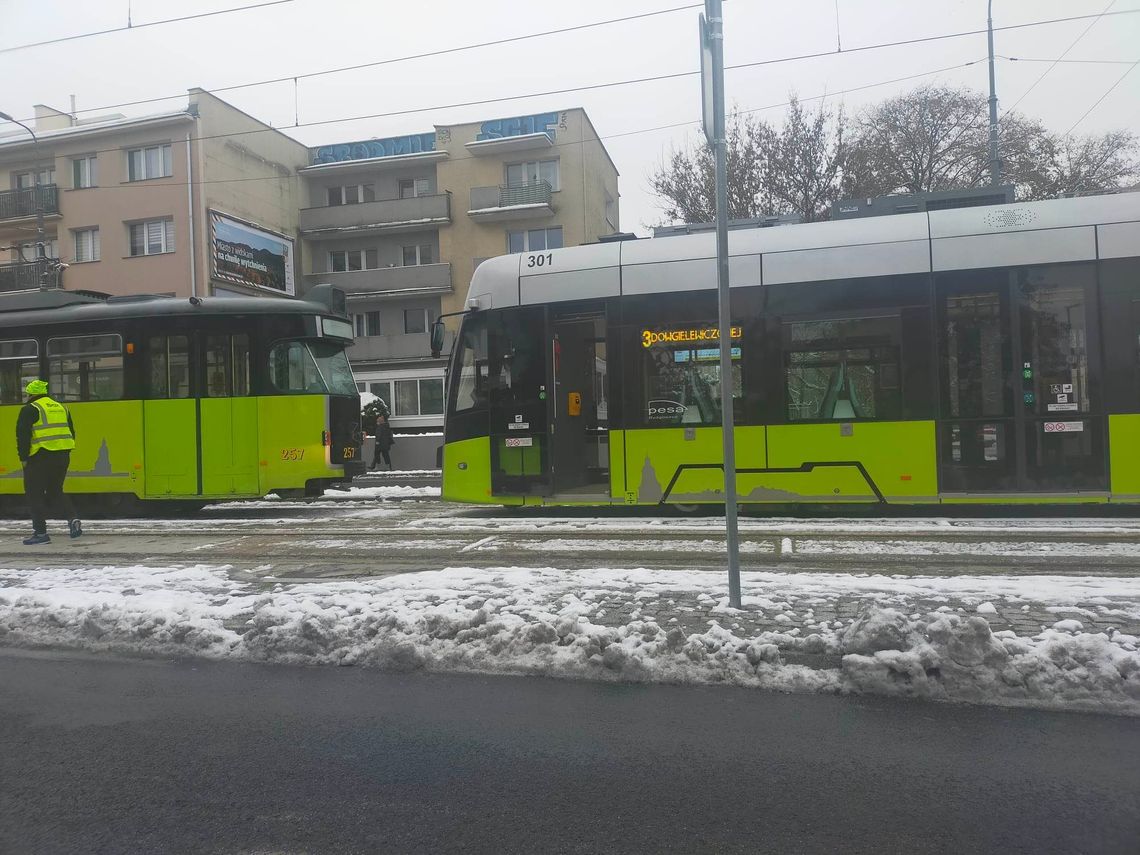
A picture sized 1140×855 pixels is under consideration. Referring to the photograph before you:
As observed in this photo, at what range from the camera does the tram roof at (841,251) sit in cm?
933

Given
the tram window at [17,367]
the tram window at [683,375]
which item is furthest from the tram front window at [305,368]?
the tram window at [683,375]

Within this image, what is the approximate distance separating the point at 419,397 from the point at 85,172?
15453 millimetres

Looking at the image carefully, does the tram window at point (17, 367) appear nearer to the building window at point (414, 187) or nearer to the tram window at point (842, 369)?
the tram window at point (842, 369)

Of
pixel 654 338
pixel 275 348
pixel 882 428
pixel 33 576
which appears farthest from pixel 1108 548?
pixel 275 348

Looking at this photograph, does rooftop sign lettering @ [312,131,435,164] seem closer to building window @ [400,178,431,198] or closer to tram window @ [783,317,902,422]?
building window @ [400,178,431,198]

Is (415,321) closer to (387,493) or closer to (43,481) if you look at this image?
(387,493)

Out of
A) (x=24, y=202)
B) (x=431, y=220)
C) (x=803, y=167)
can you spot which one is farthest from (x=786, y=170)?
(x=24, y=202)

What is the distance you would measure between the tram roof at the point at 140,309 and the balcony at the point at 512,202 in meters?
22.3

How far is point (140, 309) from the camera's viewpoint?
12.9m

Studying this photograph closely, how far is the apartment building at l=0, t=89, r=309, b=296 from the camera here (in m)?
31.5

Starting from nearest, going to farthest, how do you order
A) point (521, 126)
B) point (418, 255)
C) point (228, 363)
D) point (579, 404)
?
point (579, 404)
point (228, 363)
point (521, 126)
point (418, 255)

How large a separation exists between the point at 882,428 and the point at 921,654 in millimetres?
6005

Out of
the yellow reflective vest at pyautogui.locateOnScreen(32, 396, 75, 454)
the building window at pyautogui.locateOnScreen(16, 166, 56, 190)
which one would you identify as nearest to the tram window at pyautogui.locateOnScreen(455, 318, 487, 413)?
the yellow reflective vest at pyautogui.locateOnScreen(32, 396, 75, 454)

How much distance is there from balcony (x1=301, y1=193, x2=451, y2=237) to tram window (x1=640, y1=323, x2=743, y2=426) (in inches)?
1073
